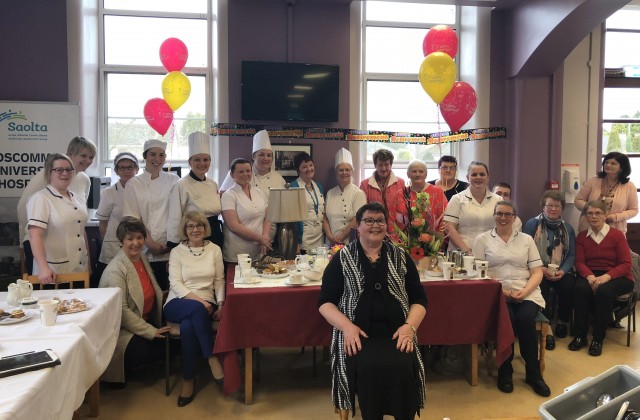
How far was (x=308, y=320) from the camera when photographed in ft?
9.20

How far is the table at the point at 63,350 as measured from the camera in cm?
148

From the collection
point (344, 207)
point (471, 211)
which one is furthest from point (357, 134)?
point (471, 211)

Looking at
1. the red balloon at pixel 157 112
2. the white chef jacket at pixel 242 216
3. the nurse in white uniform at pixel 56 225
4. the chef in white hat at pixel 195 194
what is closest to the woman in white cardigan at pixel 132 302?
the nurse in white uniform at pixel 56 225

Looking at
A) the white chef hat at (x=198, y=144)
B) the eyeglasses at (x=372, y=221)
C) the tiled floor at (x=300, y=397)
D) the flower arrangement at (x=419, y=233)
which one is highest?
the white chef hat at (x=198, y=144)

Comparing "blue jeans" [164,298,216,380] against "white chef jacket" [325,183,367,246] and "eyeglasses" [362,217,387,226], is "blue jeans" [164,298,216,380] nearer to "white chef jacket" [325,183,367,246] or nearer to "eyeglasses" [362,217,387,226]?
"eyeglasses" [362,217,387,226]

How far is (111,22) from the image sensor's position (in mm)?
4969

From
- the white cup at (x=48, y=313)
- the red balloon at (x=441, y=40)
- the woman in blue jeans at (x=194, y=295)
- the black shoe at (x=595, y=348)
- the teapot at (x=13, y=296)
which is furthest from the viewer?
the red balloon at (x=441, y=40)

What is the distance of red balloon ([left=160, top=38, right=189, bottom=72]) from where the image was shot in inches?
169

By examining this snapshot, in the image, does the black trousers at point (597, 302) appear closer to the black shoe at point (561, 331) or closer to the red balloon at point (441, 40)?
the black shoe at point (561, 331)

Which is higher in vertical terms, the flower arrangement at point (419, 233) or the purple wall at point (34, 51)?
the purple wall at point (34, 51)

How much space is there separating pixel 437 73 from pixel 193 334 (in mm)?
2687

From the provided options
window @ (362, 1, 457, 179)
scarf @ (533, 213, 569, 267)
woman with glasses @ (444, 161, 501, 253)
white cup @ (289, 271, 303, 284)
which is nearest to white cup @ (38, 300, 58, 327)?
white cup @ (289, 271, 303, 284)

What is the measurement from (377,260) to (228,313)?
0.88 meters

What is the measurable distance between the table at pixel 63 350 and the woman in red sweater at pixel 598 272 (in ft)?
10.6
